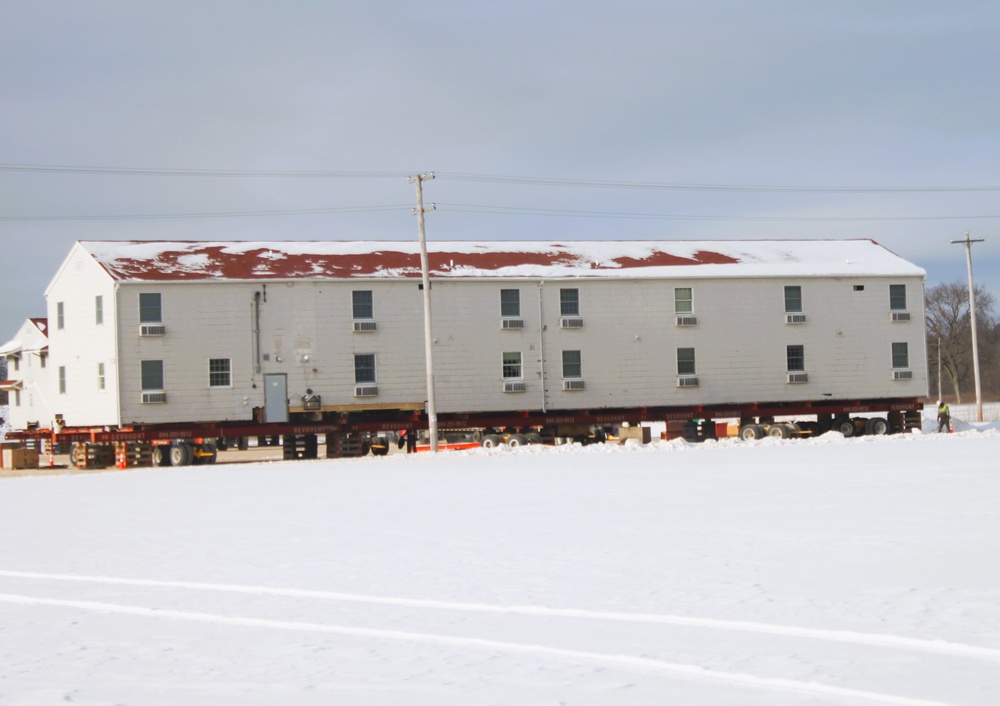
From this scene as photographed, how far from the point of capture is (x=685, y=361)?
48375 millimetres

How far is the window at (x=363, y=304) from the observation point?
4538 centimetres

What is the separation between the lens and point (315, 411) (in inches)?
1741

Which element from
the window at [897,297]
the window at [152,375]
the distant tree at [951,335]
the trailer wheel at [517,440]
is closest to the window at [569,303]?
the trailer wheel at [517,440]

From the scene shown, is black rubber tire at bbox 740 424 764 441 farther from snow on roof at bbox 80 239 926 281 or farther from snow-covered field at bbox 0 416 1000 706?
snow-covered field at bbox 0 416 1000 706

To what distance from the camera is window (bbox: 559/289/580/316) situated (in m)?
47.5

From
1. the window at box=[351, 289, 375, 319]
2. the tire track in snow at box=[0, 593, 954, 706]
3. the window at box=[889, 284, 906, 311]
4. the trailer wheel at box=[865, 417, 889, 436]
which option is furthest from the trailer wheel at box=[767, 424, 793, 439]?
the tire track in snow at box=[0, 593, 954, 706]

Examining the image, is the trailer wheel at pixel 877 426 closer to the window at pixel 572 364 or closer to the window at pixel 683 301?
the window at pixel 683 301

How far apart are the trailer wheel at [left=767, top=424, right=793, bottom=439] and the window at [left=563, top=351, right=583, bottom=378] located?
8002mm

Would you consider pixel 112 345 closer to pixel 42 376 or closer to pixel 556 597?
pixel 42 376

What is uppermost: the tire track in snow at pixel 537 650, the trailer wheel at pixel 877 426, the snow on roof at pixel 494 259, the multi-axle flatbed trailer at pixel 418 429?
the snow on roof at pixel 494 259

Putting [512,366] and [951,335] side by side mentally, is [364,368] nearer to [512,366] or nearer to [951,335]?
[512,366]

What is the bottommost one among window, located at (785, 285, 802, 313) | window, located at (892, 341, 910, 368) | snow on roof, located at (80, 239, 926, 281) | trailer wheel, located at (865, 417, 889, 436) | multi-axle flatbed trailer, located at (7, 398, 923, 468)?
trailer wheel, located at (865, 417, 889, 436)

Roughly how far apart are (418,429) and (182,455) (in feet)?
28.2

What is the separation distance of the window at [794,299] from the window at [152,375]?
80.9 ft
